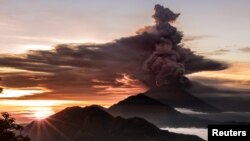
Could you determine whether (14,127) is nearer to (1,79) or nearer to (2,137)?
(2,137)

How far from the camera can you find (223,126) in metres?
32.4

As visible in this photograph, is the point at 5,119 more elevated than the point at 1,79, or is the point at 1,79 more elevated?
the point at 1,79

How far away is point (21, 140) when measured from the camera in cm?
4816

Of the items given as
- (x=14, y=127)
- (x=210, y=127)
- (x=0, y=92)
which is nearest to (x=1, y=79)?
(x=0, y=92)

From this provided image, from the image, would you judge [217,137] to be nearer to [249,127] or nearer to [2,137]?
[249,127]

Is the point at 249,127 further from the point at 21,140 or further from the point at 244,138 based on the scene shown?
the point at 21,140

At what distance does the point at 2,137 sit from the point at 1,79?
243 inches

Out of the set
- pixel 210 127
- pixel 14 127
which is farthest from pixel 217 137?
pixel 14 127

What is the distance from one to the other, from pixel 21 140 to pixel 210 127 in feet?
71.7

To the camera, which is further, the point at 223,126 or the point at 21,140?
the point at 21,140

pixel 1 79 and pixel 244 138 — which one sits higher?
pixel 1 79

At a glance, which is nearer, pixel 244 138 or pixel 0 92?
pixel 244 138

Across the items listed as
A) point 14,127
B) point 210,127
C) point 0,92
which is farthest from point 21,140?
point 210,127

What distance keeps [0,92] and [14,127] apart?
12.1 feet
